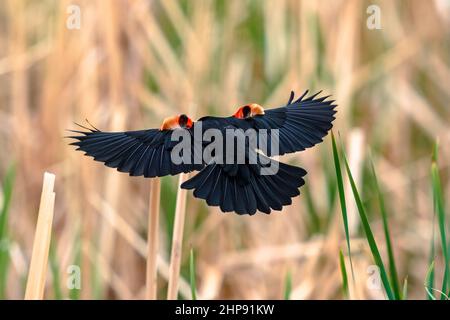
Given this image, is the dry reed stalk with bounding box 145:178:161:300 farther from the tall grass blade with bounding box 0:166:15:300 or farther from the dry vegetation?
the dry vegetation

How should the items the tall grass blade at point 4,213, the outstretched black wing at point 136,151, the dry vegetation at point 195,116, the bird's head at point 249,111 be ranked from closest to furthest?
the outstretched black wing at point 136,151, the bird's head at point 249,111, the tall grass blade at point 4,213, the dry vegetation at point 195,116

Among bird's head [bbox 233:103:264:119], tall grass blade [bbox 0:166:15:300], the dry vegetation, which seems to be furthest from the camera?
the dry vegetation

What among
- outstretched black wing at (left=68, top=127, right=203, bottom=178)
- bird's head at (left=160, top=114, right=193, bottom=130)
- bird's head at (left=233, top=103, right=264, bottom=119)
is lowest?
outstretched black wing at (left=68, top=127, right=203, bottom=178)

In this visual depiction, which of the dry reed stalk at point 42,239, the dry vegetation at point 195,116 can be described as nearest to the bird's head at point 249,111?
the dry reed stalk at point 42,239

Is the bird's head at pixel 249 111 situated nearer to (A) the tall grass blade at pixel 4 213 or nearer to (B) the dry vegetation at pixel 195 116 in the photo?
(A) the tall grass blade at pixel 4 213

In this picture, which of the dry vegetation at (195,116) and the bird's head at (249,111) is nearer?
the bird's head at (249,111)

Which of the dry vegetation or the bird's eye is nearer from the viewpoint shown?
the bird's eye

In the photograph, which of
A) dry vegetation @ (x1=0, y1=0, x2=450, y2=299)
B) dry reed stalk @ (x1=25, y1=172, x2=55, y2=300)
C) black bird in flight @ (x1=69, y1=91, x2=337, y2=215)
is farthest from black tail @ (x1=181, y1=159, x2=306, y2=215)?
dry vegetation @ (x1=0, y1=0, x2=450, y2=299)

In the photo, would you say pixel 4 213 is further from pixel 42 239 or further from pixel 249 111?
pixel 249 111
